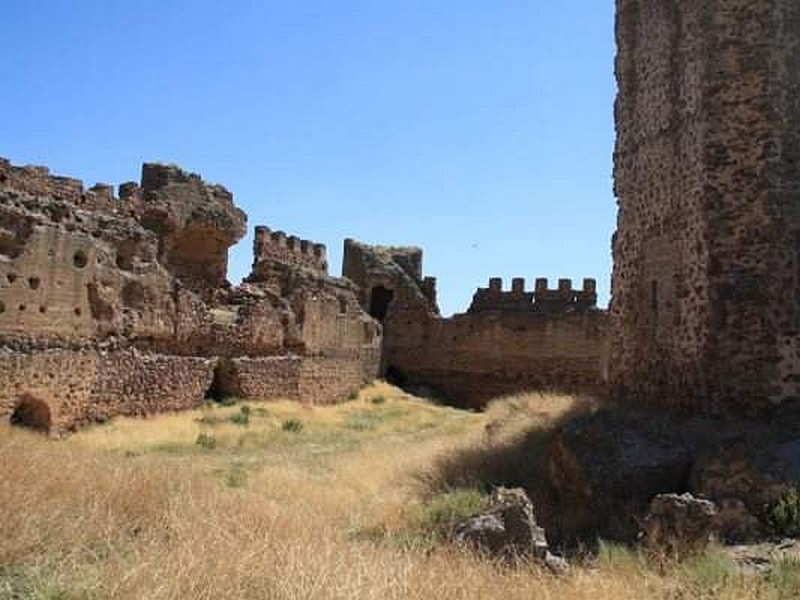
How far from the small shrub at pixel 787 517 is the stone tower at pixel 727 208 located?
2376mm

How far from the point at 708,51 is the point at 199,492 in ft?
26.3

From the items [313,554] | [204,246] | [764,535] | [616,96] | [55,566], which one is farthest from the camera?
[204,246]

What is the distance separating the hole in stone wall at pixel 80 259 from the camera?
553 inches

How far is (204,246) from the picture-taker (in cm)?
1938

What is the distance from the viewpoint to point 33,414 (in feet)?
43.4

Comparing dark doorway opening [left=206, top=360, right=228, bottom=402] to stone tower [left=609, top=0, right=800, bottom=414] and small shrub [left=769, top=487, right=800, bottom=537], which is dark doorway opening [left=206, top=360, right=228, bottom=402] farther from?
small shrub [left=769, top=487, right=800, bottom=537]

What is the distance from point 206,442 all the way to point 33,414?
2.77 m

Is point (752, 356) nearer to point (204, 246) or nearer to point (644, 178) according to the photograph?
point (644, 178)

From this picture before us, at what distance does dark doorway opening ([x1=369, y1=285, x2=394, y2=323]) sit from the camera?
1232 inches

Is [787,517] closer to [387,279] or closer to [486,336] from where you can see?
[486,336]

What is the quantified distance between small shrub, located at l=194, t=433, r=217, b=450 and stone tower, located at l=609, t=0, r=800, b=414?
722 centimetres

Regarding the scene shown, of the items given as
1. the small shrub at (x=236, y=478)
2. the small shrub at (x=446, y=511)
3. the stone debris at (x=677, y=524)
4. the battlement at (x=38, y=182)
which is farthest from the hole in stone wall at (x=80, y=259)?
the stone debris at (x=677, y=524)

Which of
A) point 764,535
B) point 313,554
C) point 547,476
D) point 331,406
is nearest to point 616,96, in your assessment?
point 547,476

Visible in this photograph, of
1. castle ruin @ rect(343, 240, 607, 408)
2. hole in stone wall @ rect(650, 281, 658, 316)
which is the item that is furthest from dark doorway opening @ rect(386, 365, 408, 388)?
hole in stone wall @ rect(650, 281, 658, 316)
